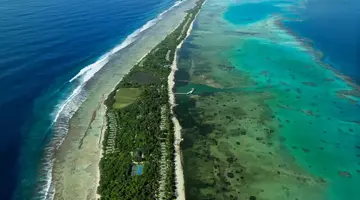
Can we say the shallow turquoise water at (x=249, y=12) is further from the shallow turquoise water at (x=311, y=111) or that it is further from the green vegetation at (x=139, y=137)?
the green vegetation at (x=139, y=137)

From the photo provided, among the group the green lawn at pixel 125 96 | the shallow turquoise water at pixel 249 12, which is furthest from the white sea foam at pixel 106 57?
the shallow turquoise water at pixel 249 12

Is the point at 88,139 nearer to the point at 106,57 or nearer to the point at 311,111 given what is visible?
the point at 106,57

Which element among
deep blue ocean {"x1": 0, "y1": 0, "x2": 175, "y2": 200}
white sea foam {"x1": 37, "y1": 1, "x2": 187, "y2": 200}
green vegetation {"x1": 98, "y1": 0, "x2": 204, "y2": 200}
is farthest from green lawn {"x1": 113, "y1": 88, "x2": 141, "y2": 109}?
deep blue ocean {"x1": 0, "y1": 0, "x2": 175, "y2": 200}

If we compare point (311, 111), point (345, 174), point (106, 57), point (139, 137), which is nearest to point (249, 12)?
point (106, 57)

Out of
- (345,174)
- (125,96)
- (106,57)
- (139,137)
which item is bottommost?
(345,174)

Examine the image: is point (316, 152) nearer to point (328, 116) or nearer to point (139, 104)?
point (328, 116)

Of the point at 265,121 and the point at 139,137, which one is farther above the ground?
the point at 139,137

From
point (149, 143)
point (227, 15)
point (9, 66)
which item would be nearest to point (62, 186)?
point (149, 143)
